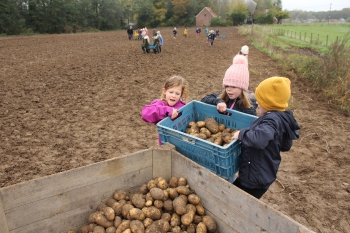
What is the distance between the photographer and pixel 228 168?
2336 mm

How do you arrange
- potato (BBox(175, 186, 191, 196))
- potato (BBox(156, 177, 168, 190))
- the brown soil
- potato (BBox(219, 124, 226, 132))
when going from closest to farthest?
potato (BBox(175, 186, 191, 196)) < potato (BBox(156, 177, 168, 190)) < potato (BBox(219, 124, 226, 132)) < the brown soil

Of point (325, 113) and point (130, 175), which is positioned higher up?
point (130, 175)

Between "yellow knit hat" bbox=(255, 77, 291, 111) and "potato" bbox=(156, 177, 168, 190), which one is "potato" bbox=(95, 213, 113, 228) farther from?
"yellow knit hat" bbox=(255, 77, 291, 111)

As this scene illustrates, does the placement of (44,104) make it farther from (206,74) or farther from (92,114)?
(206,74)

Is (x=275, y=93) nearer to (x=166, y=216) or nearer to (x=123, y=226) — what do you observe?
(x=166, y=216)

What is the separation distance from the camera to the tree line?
133ft

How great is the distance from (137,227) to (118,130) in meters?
3.86

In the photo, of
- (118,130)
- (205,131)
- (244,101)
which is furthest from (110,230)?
(118,130)

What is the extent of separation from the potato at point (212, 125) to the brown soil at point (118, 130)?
159cm

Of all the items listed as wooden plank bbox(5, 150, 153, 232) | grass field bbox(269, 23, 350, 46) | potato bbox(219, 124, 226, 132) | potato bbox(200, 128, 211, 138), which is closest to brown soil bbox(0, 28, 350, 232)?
potato bbox(219, 124, 226, 132)

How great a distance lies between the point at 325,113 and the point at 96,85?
7.05m

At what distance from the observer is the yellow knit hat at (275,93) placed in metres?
2.25

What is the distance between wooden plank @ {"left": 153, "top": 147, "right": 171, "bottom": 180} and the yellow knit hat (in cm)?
99

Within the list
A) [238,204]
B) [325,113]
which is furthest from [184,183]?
[325,113]
